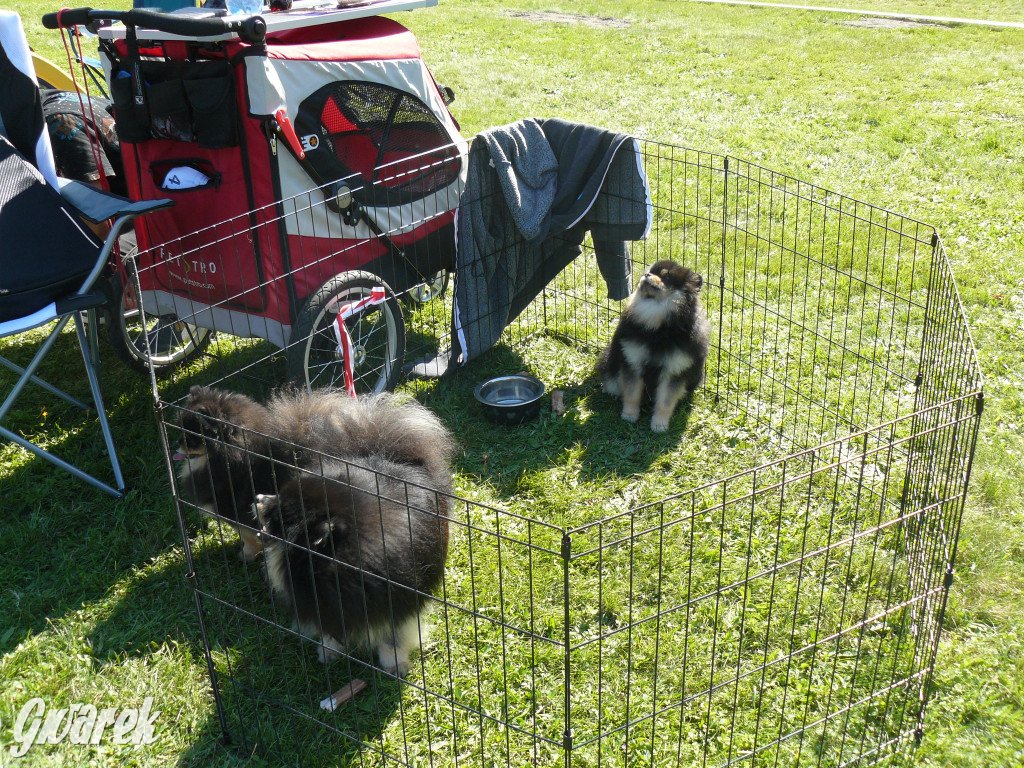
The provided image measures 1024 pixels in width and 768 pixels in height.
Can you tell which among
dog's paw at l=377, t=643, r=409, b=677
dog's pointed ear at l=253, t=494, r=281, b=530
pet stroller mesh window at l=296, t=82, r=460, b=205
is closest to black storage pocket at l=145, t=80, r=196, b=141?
pet stroller mesh window at l=296, t=82, r=460, b=205

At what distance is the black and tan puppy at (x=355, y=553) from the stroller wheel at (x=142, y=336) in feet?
5.95

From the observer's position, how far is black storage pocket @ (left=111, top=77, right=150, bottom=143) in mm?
3750

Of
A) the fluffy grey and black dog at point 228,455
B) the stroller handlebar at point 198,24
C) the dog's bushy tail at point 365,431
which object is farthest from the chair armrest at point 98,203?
the dog's bushy tail at point 365,431

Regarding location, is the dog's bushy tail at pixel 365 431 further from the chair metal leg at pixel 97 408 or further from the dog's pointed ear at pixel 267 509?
the chair metal leg at pixel 97 408

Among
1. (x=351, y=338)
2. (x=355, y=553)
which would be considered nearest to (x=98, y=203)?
(x=351, y=338)

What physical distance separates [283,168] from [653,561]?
222 centimetres

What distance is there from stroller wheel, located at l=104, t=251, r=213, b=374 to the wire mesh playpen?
0.22 feet

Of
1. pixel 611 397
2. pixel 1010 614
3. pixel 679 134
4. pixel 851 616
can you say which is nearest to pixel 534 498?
pixel 611 397

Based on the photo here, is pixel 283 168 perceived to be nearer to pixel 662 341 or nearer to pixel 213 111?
pixel 213 111

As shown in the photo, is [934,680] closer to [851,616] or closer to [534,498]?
[851,616]

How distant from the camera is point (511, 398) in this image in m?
4.49

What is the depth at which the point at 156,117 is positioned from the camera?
3777mm

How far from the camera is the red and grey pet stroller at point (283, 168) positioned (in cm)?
366

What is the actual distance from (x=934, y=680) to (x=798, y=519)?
2.90 feet
